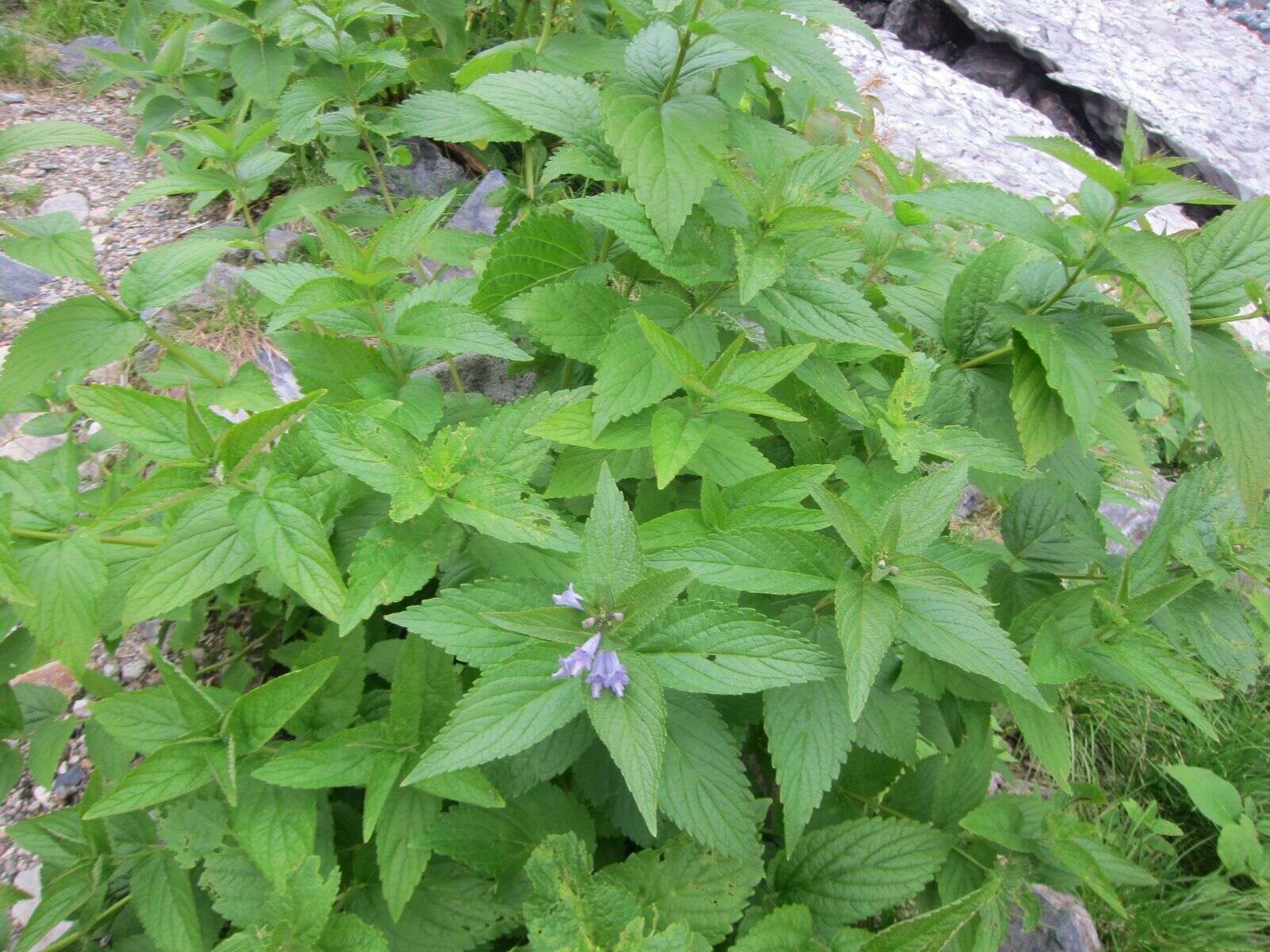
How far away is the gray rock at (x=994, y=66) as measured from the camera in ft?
30.2

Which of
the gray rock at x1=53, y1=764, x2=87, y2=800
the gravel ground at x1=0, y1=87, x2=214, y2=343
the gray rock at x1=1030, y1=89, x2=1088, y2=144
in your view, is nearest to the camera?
the gray rock at x1=53, y1=764, x2=87, y2=800

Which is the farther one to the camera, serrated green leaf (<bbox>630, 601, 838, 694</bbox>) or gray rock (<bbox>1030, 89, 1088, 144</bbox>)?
gray rock (<bbox>1030, 89, 1088, 144</bbox>)

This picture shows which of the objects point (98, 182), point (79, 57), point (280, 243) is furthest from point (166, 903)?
point (79, 57)

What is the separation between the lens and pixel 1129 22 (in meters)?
9.58

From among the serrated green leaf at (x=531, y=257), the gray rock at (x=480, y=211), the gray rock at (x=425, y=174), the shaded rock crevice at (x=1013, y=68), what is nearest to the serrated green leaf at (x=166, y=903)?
the serrated green leaf at (x=531, y=257)

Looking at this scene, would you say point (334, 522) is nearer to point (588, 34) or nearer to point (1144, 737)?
point (588, 34)

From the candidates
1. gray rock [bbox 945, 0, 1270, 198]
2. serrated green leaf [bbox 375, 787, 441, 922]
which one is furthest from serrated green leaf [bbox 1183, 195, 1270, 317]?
gray rock [bbox 945, 0, 1270, 198]

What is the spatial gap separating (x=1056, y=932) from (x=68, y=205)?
489cm

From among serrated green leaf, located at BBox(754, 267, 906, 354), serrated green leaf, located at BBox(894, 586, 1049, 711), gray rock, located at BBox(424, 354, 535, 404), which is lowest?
gray rock, located at BBox(424, 354, 535, 404)

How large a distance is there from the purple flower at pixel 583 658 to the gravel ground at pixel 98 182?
3.04 m

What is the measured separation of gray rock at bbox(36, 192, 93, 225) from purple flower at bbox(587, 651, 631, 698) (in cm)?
358

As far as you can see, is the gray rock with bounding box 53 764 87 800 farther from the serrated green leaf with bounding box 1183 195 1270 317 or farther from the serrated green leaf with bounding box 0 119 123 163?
the serrated green leaf with bounding box 1183 195 1270 317

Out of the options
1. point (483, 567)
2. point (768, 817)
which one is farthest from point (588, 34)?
point (768, 817)

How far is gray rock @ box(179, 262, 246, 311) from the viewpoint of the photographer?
3.11m
